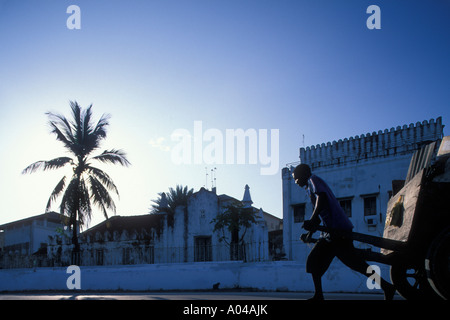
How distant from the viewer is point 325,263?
4910 millimetres

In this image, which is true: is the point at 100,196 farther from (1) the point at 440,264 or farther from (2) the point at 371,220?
(1) the point at 440,264

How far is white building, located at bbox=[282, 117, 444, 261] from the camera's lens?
2442cm

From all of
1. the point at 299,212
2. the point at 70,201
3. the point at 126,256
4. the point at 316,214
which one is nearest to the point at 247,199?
the point at 299,212

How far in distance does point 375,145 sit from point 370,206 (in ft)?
10.9

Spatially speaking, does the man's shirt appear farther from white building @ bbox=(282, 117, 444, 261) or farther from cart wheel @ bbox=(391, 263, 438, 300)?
white building @ bbox=(282, 117, 444, 261)

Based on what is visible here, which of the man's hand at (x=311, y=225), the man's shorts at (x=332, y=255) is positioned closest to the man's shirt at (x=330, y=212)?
the man's shorts at (x=332, y=255)

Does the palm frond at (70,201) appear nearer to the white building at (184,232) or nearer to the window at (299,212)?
the white building at (184,232)

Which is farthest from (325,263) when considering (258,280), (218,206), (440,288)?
(218,206)

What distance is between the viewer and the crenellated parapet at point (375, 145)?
2441 centimetres

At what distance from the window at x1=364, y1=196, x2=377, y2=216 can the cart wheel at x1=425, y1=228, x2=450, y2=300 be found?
2179cm

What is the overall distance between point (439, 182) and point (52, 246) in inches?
932

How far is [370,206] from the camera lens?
82.8 feet

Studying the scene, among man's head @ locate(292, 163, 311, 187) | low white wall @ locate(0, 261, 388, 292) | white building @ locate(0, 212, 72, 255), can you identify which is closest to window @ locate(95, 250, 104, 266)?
low white wall @ locate(0, 261, 388, 292)

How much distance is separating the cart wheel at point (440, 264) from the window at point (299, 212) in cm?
2341
